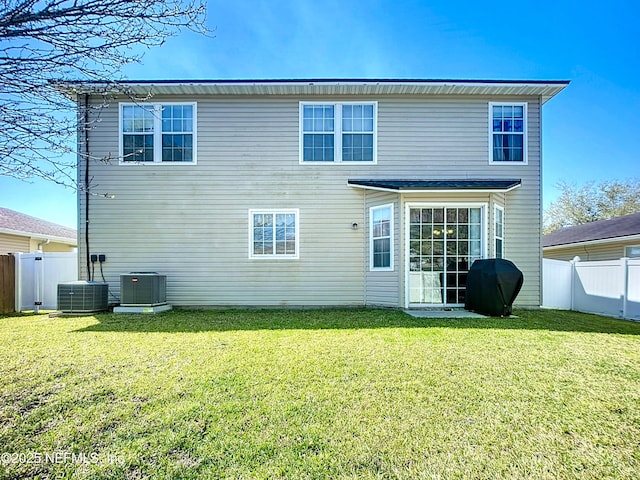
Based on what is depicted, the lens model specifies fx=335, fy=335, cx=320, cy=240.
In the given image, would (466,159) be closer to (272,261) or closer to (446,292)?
(446,292)

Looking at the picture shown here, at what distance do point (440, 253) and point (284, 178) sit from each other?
4.47m

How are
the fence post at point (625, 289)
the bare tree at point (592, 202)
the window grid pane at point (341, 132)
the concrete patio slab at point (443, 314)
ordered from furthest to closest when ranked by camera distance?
1. the bare tree at point (592, 202)
2. the window grid pane at point (341, 132)
3. the fence post at point (625, 289)
4. the concrete patio slab at point (443, 314)

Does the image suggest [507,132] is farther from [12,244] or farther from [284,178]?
[12,244]

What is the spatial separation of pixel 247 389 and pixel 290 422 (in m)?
0.79

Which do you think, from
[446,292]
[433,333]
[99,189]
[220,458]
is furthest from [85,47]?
[446,292]

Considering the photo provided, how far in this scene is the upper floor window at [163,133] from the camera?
8914 millimetres

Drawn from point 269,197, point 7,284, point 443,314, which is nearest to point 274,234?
point 269,197

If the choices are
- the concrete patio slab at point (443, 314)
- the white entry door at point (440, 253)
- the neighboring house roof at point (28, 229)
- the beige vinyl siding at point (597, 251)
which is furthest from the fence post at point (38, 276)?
the beige vinyl siding at point (597, 251)

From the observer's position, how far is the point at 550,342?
525 centimetres

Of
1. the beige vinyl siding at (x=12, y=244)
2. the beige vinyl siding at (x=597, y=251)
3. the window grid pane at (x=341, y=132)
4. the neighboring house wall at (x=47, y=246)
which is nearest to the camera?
the window grid pane at (x=341, y=132)

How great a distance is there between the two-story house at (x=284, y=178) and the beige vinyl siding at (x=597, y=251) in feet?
20.2

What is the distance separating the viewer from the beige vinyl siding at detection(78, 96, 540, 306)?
8.84m

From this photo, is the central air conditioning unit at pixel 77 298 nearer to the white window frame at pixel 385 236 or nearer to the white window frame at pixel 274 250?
the white window frame at pixel 274 250

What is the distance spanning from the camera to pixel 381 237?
866 centimetres
